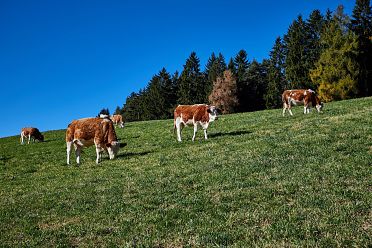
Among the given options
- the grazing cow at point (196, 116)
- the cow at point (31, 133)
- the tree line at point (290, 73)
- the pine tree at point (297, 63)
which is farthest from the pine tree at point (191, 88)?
the grazing cow at point (196, 116)

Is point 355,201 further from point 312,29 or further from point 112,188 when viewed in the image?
point 312,29

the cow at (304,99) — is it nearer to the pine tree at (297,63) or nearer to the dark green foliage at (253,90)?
the pine tree at (297,63)

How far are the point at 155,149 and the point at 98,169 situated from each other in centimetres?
624

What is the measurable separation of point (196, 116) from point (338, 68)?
5001cm

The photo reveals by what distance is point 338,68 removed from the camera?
225ft

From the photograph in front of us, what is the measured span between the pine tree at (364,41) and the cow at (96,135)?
5891cm

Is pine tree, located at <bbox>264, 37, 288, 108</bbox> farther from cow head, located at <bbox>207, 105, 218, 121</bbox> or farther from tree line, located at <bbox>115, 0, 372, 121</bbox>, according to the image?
cow head, located at <bbox>207, 105, 218, 121</bbox>

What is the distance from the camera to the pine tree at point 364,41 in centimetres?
6950

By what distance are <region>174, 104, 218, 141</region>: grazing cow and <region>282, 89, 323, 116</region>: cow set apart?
35.2ft

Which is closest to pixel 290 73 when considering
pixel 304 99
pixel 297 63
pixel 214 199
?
pixel 297 63

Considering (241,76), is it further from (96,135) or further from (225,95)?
(96,135)

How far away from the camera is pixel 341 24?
243 feet

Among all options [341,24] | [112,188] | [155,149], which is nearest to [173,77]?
[341,24]

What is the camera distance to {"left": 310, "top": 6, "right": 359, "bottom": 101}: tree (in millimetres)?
67625
